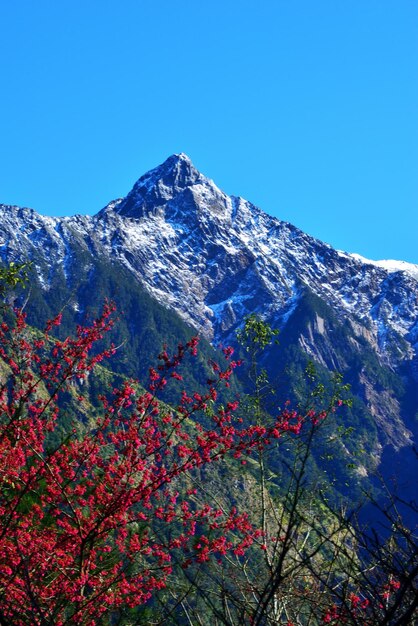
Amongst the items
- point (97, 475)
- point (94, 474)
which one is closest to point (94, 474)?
point (94, 474)

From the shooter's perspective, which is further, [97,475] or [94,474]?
[94,474]

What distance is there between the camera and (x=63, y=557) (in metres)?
10.5

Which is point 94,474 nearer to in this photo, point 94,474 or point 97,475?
point 94,474

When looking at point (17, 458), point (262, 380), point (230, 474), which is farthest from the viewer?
point (262, 380)

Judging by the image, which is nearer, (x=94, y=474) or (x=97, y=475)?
(x=97, y=475)

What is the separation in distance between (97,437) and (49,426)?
1.48m

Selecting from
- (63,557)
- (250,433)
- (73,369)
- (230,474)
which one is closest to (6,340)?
(73,369)

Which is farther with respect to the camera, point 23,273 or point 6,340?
point 23,273

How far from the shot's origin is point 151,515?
10148mm

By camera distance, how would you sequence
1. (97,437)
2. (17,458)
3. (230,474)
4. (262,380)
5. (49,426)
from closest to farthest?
(17,458) → (97,437) → (49,426) → (230,474) → (262,380)

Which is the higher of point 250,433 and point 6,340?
point 250,433

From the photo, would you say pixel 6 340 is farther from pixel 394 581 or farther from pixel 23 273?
pixel 394 581

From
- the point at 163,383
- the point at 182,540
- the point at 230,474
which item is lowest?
the point at 182,540

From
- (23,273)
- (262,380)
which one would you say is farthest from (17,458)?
(262,380)
